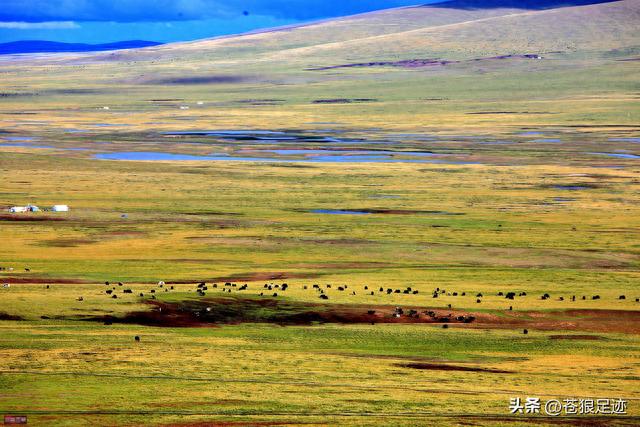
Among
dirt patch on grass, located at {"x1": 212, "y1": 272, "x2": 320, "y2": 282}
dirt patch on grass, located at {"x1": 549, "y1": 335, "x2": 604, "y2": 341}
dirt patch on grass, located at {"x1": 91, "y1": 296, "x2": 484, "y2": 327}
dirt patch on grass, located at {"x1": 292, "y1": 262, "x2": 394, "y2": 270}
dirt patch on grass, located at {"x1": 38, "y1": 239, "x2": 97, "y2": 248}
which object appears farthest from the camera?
dirt patch on grass, located at {"x1": 38, "y1": 239, "x2": 97, "y2": 248}

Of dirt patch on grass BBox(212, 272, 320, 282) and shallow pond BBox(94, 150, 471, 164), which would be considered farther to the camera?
shallow pond BBox(94, 150, 471, 164)

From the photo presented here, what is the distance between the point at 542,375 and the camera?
27922 millimetres

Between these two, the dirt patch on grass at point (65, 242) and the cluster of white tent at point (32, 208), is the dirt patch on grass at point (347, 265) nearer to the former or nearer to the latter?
the dirt patch on grass at point (65, 242)

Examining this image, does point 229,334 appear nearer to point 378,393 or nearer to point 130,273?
point 378,393

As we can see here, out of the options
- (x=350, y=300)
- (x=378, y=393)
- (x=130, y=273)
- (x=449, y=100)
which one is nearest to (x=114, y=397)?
(x=378, y=393)

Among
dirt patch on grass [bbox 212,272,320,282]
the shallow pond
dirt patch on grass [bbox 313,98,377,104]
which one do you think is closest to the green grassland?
dirt patch on grass [bbox 212,272,320,282]

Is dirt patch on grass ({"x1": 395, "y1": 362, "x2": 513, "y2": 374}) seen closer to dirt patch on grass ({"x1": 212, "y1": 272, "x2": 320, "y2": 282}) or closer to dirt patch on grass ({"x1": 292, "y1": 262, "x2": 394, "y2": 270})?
dirt patch on grass ({"x1": 212, "y1": 272, "x2": 320, "y2": 282})

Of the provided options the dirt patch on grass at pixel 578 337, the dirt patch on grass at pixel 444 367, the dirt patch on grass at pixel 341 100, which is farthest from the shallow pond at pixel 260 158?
the dirt patch on grass at pixel 341 100

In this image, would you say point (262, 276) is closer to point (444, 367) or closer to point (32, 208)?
point (444, 367)

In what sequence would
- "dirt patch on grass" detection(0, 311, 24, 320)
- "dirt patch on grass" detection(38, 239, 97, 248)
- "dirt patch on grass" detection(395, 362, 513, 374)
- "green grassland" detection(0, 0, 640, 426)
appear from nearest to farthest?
"green grassland" detection(0, 0, 640, 426) < "dirt patch on grass" detection(395, 362, 513, 374) < "dirt patch on grass" detection(0, 311, 24, 320) < "dirt patch on grass" detection(38, 239, 97, 248)

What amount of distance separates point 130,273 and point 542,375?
20.7 metres

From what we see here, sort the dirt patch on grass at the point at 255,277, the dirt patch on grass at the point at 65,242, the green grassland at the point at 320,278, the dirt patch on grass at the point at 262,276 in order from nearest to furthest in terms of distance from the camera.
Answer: the green grassland at the point at 320,278 → the dirt patch on grass at the point at 255,277 → the dirt patch on grass at the point at 262,276 → the dirt patch on grass at the point at 65,242

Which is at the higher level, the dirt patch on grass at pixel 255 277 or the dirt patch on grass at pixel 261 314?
the dirt patch on grass at pixel 255 277

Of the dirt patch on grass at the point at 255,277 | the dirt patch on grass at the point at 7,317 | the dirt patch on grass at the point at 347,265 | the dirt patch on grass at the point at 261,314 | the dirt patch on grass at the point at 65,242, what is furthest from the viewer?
the dirt patch on grass at the point at 65,242
